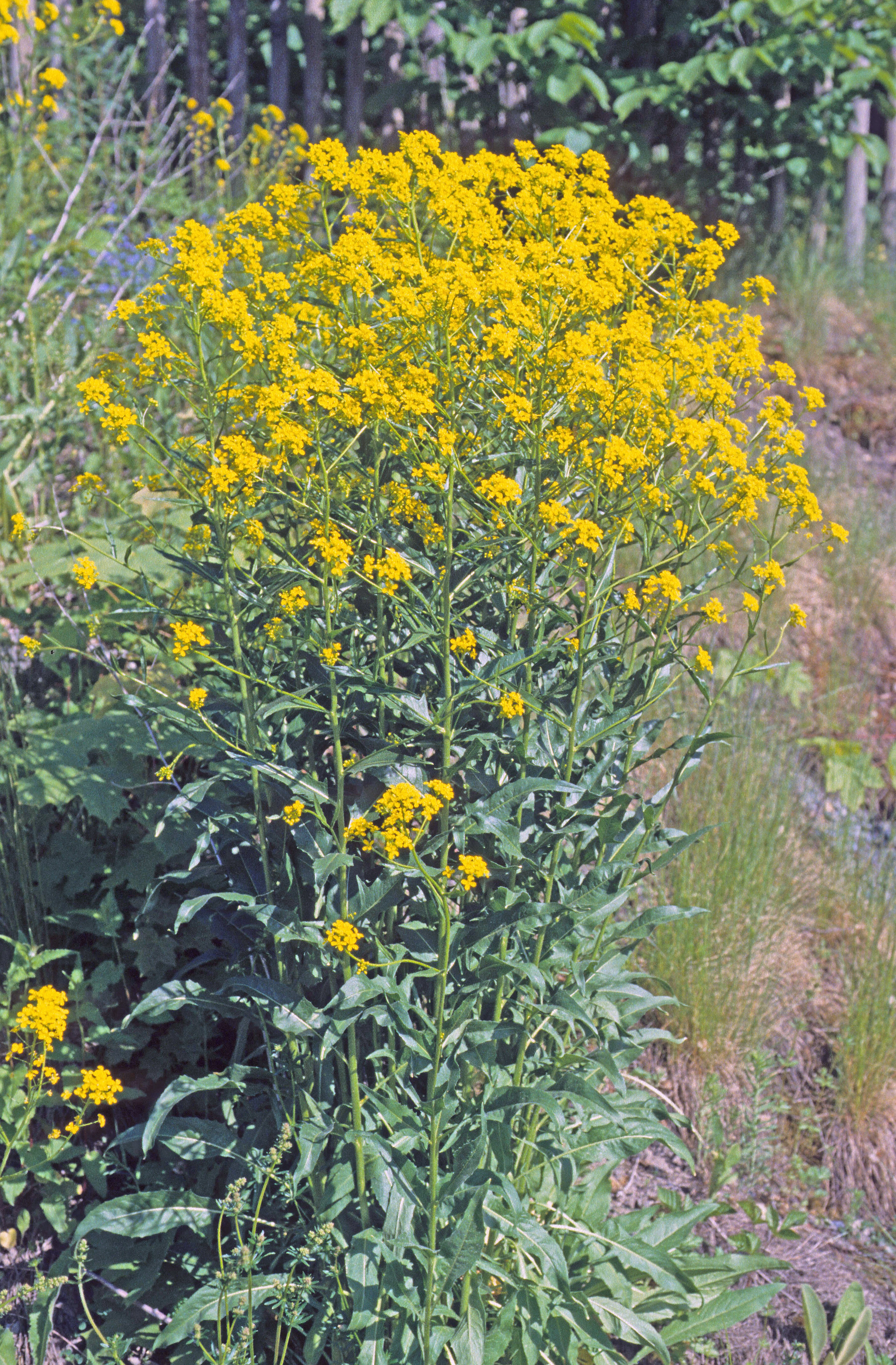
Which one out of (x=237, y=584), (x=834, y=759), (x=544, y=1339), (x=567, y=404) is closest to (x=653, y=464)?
(x=567, y=404)

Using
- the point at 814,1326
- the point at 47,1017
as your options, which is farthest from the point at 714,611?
the point at 814,1326

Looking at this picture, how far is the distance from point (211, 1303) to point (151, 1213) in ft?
0.57

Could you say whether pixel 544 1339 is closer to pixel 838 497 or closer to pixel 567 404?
pixel 567 404

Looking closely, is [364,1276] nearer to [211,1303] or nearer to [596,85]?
[211,1303]

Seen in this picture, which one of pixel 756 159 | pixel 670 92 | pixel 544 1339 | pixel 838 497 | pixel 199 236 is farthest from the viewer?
pixel 756 159

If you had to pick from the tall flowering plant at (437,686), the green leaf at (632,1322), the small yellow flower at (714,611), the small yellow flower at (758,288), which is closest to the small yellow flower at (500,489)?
the tall flowering plant at (437,686)

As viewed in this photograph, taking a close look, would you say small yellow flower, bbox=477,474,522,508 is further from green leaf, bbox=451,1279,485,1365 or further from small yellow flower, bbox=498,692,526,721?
green leaf, bbox=451,1279,485,1365

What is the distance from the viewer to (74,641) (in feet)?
9.16

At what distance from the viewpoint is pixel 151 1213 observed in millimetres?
1857

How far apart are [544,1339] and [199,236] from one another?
1873 mm

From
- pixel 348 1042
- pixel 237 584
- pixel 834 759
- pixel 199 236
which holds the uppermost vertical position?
pixel 199 236

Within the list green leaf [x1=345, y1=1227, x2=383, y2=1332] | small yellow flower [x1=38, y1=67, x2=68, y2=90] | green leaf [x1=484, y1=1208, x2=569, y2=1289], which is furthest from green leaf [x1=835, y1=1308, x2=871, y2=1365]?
small yellow flower [x1=38, y1=67, x2=68, y2=90]

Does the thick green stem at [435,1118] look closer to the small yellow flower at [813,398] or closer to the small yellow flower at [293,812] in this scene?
the small yellow flower at [293,812]

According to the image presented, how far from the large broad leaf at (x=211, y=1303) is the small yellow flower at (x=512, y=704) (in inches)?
38.0
